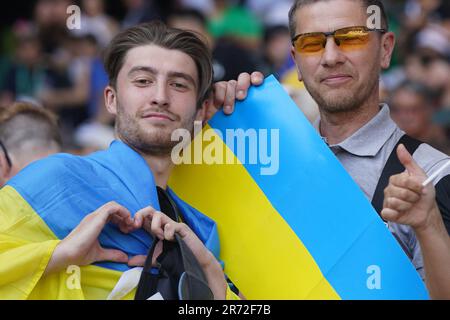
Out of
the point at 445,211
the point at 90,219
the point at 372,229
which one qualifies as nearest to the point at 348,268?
the point at 372,229

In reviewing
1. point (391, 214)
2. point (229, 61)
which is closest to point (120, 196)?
point (391, 214)

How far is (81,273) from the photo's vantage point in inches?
130

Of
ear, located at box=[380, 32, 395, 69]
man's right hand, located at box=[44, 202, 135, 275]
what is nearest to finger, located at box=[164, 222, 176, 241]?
man's right hand, located at box=[44, 202, 135, 275]

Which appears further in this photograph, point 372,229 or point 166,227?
point 372,229

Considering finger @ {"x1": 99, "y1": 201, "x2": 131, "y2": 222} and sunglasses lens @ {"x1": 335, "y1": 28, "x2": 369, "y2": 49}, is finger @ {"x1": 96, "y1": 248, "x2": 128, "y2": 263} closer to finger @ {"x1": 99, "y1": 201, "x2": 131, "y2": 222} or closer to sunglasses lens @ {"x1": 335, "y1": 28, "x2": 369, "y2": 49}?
finger @ {"x1": 99, "y1": 201, "x2": 131, "y2": 222}

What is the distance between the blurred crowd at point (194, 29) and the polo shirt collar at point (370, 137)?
123 inches

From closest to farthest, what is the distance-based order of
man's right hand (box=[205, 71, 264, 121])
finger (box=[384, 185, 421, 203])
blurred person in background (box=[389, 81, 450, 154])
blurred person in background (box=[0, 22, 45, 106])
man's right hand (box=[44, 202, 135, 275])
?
finger (box=[384, 185, 421, 203]) < man's right hand (box=[44, 202, 135, 275]) < man's right hand (box=[205, 71, 264, 121]) < blurred person in background (box=[389, 81, 450, 154]) < blurred person in background (box=[0, 22, 45, 106])

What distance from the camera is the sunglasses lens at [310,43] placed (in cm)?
381

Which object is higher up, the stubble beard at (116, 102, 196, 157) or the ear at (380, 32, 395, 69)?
the ear at (380, 32, 395, 69)

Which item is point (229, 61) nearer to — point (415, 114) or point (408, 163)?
point (415, 114)

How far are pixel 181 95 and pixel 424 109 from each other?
3.68 metres

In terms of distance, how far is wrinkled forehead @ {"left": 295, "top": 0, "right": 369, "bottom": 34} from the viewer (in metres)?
3.82

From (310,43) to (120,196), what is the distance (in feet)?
3.19
